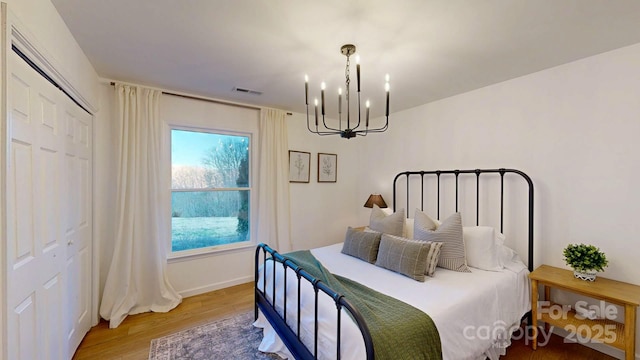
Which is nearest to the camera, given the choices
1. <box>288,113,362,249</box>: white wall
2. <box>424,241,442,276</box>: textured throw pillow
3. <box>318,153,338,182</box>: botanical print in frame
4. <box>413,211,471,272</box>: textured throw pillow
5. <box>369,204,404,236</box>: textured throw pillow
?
<box>424,241,442,276</box>: textured throw pillow

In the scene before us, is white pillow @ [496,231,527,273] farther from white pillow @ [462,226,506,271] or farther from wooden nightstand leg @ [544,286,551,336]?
wooden nightstand leg @ [544,286,551,336]

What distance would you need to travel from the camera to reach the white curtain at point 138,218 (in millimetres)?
2586

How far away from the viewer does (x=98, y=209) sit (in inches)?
100

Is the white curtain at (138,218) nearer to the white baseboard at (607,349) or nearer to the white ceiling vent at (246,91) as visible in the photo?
the white ceiling vent at (246,91)

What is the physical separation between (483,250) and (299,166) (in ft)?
8.27

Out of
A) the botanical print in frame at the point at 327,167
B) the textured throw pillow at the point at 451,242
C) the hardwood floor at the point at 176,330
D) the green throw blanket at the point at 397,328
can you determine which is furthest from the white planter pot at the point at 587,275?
the botanical print in frame at the point at 327,167

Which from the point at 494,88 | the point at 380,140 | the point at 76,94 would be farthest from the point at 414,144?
the point at 76,94

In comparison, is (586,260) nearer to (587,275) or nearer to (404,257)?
(587,275)

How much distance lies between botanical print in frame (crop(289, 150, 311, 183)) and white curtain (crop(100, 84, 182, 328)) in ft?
5.41

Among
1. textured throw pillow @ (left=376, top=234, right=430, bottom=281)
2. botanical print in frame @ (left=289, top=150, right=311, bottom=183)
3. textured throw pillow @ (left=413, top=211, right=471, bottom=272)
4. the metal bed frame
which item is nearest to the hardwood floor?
the metal bed frame

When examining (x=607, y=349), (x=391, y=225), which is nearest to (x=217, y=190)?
(x=391, y=225)

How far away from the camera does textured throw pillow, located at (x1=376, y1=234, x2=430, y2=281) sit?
2.05 meters

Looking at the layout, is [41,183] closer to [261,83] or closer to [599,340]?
[261,83]

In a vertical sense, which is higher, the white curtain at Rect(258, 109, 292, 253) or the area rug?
the white curtain at Rect(258, 109, 292, 253)
